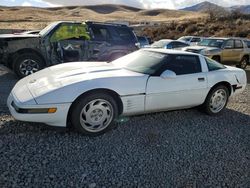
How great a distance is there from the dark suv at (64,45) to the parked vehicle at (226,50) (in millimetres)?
4720

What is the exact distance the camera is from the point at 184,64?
500cm

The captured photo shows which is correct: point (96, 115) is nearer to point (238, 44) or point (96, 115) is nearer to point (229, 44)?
point (229, 44)

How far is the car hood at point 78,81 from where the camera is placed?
12.4 feet

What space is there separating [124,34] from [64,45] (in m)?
1.86

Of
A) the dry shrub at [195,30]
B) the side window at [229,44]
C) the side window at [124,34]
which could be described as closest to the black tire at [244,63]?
the side window at [229,44]

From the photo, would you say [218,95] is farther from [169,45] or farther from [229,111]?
[169,45]

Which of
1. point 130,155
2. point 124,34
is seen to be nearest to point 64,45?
point 124,34

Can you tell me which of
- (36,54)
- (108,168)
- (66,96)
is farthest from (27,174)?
(36,54)

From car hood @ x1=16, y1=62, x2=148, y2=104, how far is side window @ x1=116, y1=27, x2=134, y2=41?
3.81 m

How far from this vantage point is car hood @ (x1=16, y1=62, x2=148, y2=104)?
377 cm

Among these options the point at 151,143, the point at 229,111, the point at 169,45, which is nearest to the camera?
the point at 151,143

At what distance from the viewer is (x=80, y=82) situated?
154 inches

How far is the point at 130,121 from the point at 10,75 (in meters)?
5.06

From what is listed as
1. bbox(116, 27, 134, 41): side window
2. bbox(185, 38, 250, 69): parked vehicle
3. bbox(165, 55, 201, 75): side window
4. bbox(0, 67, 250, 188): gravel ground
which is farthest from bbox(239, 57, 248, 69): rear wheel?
bbox(0, 67, 250, 188): gravel ground
